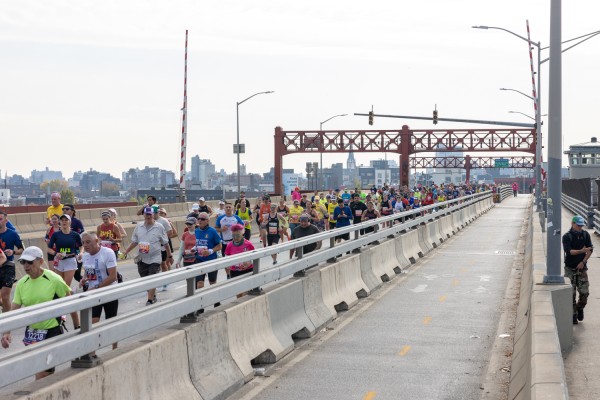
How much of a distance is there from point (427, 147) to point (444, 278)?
296ft

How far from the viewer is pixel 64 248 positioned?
50.9 feet

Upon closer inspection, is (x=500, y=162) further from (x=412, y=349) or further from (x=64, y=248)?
(x=412, y=349)

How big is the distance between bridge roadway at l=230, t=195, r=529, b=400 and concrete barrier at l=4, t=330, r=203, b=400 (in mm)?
1261

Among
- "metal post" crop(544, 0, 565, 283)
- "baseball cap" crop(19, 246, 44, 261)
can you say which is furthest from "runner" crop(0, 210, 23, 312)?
"metal post" crop(544, 0, 565, 283)

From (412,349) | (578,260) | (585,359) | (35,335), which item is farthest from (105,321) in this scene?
(578,260)

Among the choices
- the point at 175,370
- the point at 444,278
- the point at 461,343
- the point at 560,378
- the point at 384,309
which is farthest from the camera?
the point at 444,278

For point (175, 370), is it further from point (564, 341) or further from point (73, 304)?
point (564, 341)

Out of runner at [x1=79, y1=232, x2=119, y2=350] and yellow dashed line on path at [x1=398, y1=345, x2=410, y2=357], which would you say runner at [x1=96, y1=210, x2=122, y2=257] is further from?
yellow dashed line on path at [x1=398, y1=345, x2=410, y2=357]

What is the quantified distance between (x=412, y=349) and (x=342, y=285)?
390 cm

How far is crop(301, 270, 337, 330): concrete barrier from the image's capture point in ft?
44.7

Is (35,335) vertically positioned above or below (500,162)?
below

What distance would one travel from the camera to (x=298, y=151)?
342ft

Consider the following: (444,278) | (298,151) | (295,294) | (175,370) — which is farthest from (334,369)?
(298,151)

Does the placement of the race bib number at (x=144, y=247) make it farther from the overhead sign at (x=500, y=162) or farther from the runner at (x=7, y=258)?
the overhead sign at (x=500, y=162)
